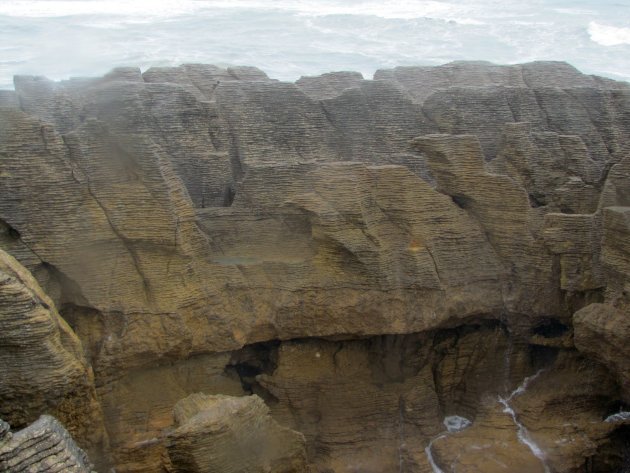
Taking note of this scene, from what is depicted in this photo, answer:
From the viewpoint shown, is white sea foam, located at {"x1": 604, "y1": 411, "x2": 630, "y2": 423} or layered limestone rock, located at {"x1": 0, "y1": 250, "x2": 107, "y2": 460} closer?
layered limestone rock, located at {"x1": 0, "y1": 250, "x2": 107, "y2": 460}

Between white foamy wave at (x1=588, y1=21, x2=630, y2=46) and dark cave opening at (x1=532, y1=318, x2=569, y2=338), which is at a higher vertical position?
white foamy wave at (x1=588, y1=21, x2=630, y2=46)

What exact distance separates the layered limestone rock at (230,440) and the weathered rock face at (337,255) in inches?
60.4

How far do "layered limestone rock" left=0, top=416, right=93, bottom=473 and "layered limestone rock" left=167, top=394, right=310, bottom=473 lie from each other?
Result: 232 cm

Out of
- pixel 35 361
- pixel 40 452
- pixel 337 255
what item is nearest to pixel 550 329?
pixel 337 255

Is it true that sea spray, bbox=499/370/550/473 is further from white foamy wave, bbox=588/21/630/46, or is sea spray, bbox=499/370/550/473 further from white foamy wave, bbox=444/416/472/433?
white foamy wave, bbox=588/21/630/46

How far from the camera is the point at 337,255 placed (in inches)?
580

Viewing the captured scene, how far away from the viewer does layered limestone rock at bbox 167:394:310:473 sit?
12281mm

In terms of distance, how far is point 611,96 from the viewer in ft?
54.6

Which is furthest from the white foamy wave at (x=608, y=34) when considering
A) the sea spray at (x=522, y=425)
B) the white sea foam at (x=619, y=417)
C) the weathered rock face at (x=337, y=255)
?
the white sea foam at (x=619, y=417)

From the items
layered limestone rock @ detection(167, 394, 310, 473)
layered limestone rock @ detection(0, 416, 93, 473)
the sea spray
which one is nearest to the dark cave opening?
the sea spray

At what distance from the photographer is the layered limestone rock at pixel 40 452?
956 centimetres

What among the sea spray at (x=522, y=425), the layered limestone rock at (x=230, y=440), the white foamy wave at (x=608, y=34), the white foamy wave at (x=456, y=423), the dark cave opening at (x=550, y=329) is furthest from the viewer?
the white foamy wave at (x=608, y=34)

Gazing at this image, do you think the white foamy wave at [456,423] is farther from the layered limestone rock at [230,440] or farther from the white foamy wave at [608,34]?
the white foamy wave at [608,34]

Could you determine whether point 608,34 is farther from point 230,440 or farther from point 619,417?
point 230,440
